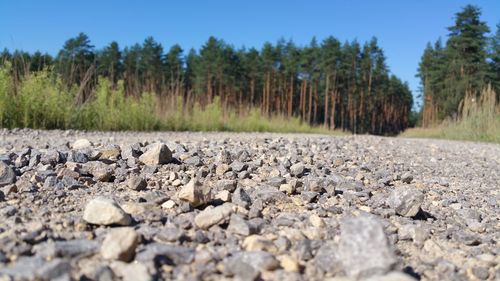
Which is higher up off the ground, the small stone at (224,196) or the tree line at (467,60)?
the tree line at (467,60)

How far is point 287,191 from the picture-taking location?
2240mm

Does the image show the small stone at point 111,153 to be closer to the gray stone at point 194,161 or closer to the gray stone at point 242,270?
the gray stone at point 194,161

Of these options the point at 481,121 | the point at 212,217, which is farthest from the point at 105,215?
the point at 481,121

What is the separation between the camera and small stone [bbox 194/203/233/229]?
160 cm

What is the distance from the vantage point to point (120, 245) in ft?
4.15

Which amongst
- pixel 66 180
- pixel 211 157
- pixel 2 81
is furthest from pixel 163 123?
pixel 66 180

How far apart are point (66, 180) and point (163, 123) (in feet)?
23.0

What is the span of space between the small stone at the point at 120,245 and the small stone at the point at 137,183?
82 cm

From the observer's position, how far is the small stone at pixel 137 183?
6.97ft

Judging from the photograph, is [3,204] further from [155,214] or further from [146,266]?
[146,266]

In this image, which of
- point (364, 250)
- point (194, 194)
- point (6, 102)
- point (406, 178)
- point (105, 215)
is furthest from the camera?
point (6, 102)

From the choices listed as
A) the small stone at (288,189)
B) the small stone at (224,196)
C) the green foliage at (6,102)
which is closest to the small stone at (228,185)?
the small stone at (224,196)

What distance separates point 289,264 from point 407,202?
3.15ft

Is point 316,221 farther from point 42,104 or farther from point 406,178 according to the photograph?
point 42,104
